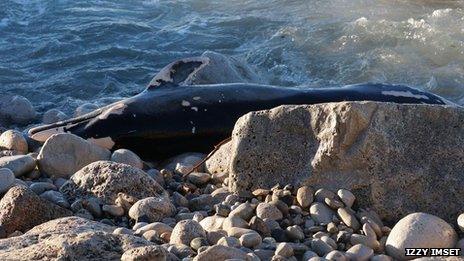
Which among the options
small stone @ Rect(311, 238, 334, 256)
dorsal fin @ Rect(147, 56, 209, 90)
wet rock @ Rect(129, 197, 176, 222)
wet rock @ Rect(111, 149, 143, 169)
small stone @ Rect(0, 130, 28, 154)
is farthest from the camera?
dorsal fin @ Rect(147, 56, 209, 90)

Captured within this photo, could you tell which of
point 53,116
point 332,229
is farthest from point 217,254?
point 53,116


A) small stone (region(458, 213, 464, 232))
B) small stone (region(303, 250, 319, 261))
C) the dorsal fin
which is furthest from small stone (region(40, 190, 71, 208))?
the dorsal fin

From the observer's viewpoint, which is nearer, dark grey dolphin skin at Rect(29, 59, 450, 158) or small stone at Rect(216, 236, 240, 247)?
small stone at Rect(216, 236, 240, 247)

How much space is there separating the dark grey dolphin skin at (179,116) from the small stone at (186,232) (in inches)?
102

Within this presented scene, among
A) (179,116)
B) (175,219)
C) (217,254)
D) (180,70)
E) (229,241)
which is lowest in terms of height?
(180,70)

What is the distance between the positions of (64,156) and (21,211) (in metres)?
1.45

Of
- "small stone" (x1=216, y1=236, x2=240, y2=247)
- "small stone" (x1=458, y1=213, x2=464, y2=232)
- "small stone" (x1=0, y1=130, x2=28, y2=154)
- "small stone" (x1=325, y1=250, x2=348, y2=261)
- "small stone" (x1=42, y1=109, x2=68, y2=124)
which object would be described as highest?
"small stone" (x1=216, y1=236, x2=240, y2=247)

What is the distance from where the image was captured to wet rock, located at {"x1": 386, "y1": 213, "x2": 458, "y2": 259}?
4191 mm

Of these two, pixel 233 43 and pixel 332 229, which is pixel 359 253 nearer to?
pixel 332 229

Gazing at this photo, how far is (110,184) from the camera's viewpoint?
207 inches

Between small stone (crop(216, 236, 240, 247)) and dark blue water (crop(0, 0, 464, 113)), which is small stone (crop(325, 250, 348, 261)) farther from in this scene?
dark blue water (crop(0, 0, 464, 113))

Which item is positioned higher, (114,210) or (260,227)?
(260,227)

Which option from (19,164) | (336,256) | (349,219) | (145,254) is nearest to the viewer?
(145,254)

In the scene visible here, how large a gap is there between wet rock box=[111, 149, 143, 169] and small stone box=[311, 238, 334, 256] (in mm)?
2272
